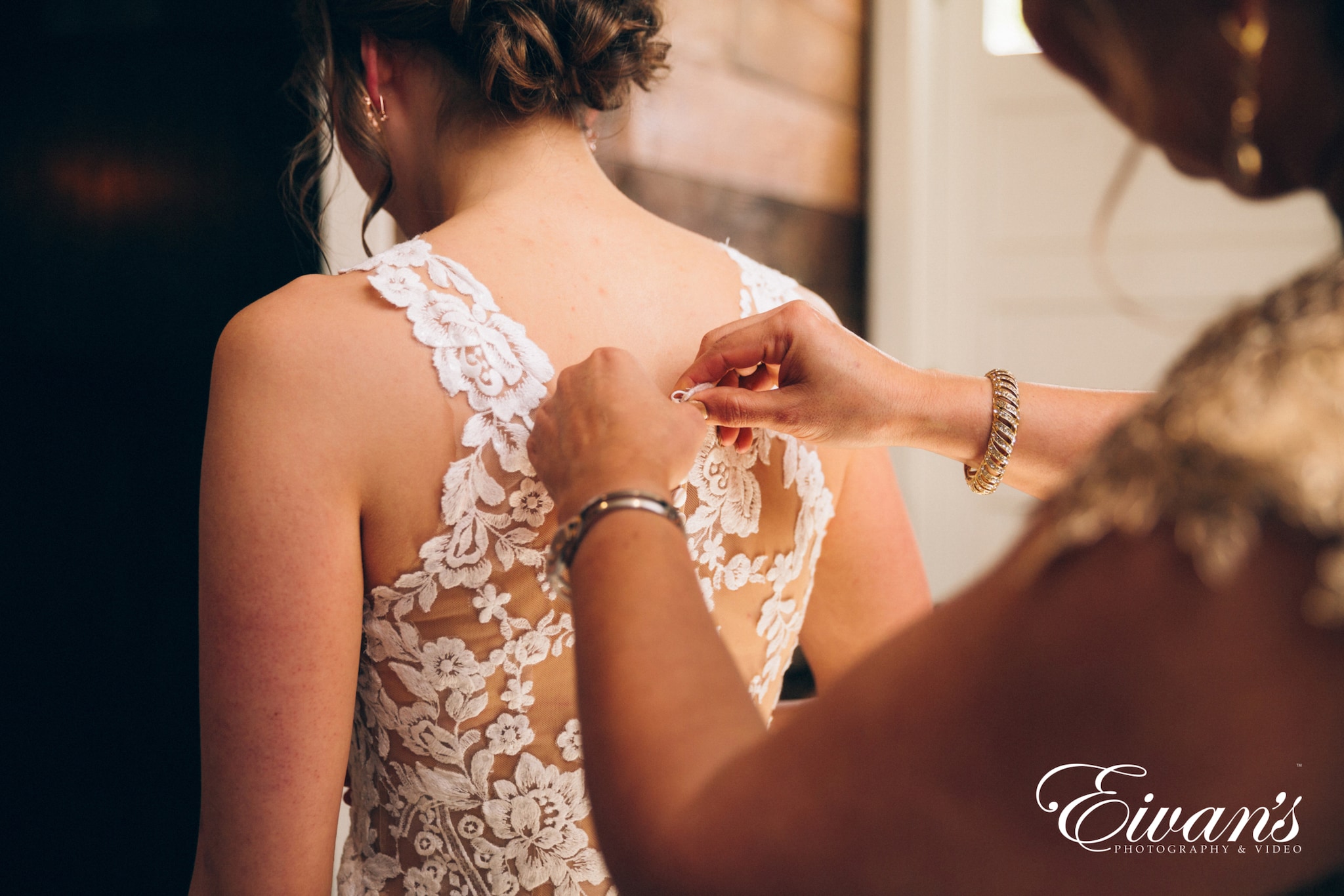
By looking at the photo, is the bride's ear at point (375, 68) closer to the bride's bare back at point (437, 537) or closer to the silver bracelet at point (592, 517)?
the bride's bare back at point (437, 537)

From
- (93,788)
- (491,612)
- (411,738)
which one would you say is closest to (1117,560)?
(491,612)

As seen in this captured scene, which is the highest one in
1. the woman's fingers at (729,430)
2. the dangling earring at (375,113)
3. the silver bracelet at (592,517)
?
the dangling earring at (375,113)

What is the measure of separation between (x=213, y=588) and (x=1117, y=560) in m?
0.66

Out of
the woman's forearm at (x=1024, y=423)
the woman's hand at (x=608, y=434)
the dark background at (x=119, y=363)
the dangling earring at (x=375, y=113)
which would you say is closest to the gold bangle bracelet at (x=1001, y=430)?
the woman's forearm at (x=1024, y=423)

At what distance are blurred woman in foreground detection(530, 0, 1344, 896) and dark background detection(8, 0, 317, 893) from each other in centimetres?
89

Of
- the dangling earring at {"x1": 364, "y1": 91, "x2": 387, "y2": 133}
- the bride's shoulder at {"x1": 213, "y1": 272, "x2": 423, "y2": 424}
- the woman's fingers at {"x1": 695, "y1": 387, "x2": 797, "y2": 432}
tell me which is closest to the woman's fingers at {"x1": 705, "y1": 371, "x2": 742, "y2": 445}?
the woman's fingers at {"x1": 695, "y1": 387, "x2": 797, "y2": 432}

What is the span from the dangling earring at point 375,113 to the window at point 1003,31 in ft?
8.92

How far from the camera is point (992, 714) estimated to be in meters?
0.39

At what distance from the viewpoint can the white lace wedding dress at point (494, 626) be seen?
31.0 inches

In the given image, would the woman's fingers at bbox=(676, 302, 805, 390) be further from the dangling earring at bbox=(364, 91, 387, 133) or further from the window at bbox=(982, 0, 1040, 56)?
the window at bbox=(982, 0, 1040, 56)

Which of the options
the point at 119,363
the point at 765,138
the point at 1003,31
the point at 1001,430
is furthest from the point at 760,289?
the point at 1003,31

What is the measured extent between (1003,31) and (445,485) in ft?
10.2

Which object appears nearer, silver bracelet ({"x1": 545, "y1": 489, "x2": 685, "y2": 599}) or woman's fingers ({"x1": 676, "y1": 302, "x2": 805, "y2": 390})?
silver bracelet ({"x1": 545, "y1": 489, "x2": 685, "y2": 599})

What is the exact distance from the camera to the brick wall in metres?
2.12
